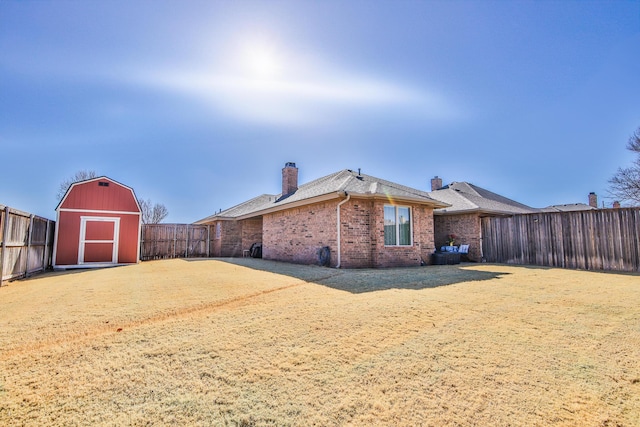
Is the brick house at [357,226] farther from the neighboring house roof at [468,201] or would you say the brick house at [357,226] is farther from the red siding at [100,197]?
the red siding at [100,197]

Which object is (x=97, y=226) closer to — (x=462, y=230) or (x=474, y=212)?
(x=462, y=230)

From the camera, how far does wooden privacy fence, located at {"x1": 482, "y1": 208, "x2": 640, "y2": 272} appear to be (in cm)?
938

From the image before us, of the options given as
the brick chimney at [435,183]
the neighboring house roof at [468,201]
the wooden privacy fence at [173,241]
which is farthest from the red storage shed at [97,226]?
the brick chimney at [435,183]

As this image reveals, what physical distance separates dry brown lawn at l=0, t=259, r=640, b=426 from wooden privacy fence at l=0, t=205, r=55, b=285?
12.4ft

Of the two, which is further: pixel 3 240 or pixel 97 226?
pixel 97 226

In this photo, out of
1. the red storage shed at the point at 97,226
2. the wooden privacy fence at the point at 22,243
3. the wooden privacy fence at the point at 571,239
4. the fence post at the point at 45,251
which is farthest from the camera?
the red storage shed at the point at 97,226

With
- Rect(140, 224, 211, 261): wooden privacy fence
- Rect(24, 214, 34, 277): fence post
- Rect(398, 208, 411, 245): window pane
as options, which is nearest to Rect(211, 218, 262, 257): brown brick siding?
Rect(140, 224, 211, 261): wooden privacy fence

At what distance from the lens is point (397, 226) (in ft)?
35.0

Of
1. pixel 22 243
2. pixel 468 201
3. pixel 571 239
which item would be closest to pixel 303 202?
pixel 22 243

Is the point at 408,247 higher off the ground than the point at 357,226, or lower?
lower

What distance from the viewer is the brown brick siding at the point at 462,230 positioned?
44.0ft

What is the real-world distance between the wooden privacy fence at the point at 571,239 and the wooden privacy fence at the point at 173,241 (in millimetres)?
16719

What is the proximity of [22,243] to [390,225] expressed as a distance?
1156 centimetres

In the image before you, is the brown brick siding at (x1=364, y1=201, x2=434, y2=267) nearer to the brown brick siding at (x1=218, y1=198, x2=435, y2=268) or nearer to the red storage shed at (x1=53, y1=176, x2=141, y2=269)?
the brown brick siding at (x1=218, y1=198, x2=435, y2=268)
